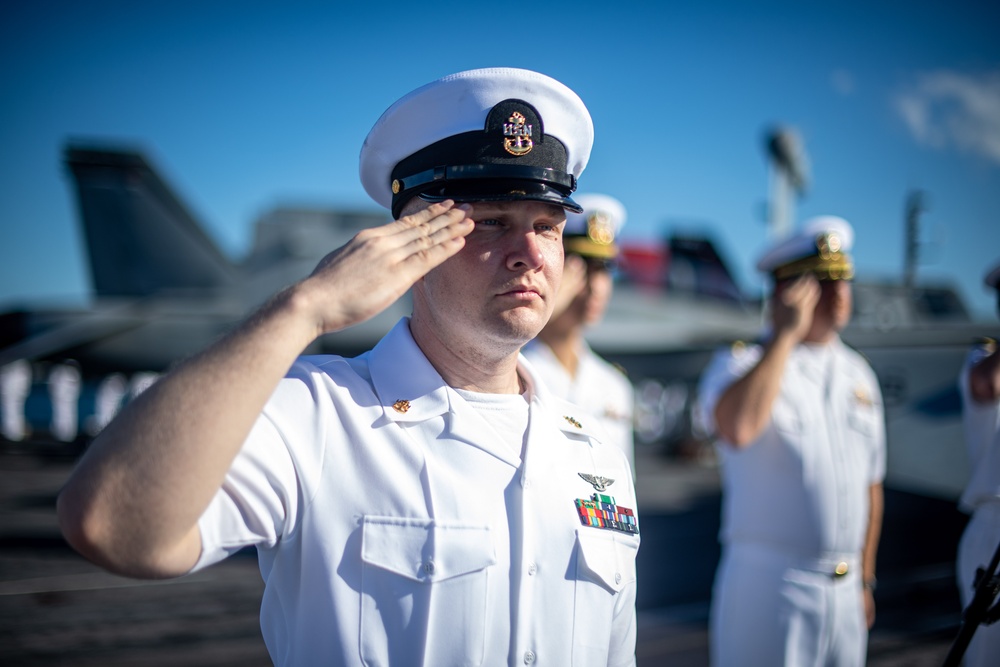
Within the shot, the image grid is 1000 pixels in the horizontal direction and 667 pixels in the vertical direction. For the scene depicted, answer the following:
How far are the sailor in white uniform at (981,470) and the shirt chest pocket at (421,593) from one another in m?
2.13

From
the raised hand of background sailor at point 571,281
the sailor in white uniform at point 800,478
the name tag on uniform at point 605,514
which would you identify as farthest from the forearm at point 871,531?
the name tag on uniform at point 605,514

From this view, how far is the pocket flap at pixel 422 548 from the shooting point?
117 centimetres

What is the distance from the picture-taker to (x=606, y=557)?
4.46ft

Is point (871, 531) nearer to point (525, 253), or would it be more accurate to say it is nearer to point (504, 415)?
point (504, 415)

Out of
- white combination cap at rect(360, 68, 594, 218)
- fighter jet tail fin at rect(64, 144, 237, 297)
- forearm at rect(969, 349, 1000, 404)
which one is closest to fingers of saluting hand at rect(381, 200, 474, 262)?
white combination cap at rect(360, 68, 594, 218)

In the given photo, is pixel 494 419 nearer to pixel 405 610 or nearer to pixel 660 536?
pixel 405 610

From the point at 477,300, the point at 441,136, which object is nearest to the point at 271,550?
the point at 477,300

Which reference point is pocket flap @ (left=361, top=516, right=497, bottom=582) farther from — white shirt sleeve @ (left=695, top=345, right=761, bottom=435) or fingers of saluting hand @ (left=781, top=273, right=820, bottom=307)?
fingers of saluting hand @ (left=781, top=273, right=820, bottom=307)

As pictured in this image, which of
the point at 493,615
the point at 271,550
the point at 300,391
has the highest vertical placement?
the point at 300,391

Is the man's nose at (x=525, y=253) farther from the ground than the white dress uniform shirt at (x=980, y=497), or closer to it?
farther from the ground

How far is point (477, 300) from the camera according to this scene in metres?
1.28

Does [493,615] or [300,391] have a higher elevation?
[300,391]

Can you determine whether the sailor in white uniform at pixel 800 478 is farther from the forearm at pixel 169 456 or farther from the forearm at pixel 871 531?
the forearm at pixel 169 456

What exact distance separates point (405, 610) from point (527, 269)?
0.68 m
